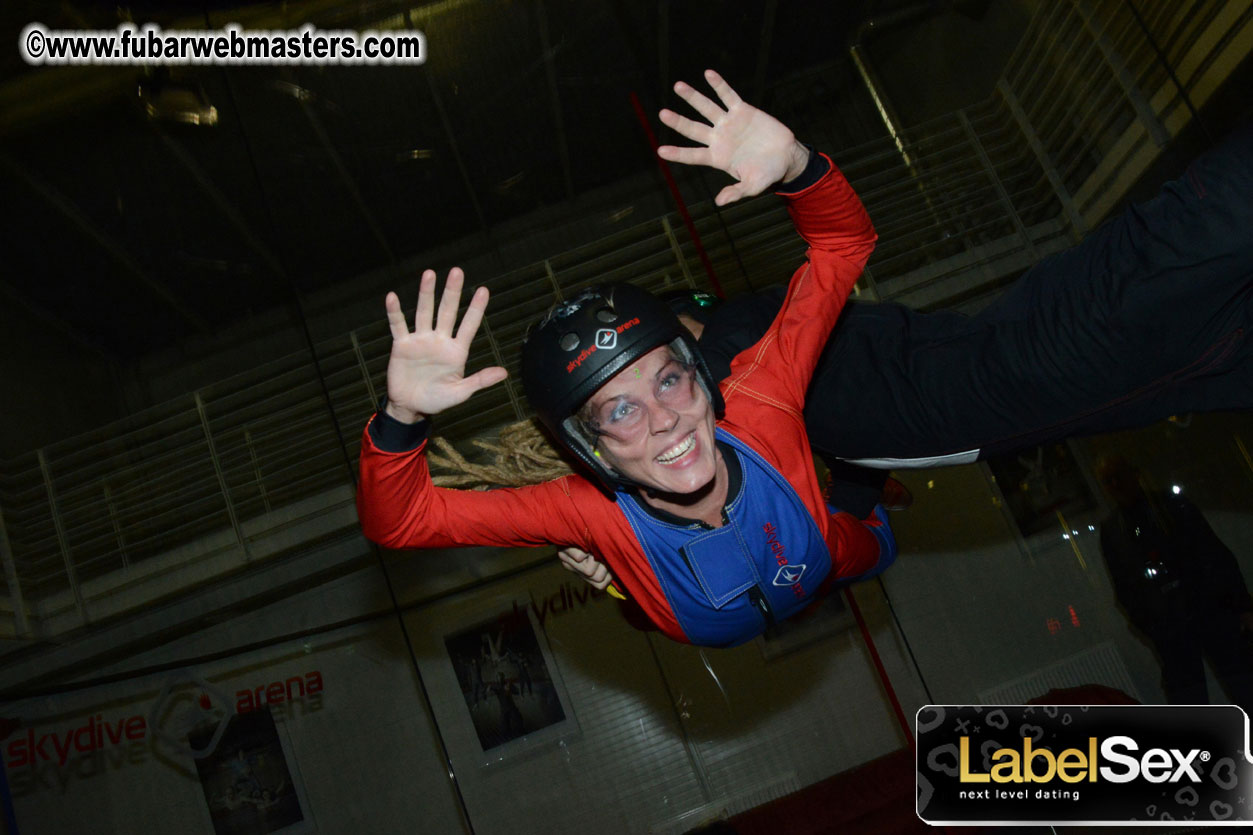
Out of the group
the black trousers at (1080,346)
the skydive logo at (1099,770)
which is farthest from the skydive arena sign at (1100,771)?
the black trousers at (1080,346)

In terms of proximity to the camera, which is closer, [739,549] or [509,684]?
[739,549]

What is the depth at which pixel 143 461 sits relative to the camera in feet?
9.98

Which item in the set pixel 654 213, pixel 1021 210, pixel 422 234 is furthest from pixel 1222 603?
pixel 422 234

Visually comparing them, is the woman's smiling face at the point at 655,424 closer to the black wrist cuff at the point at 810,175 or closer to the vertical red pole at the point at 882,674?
the black wrist cuff at the point at 810,175

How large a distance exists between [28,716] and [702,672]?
2463 millimetres

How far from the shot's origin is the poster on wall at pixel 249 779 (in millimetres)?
2693

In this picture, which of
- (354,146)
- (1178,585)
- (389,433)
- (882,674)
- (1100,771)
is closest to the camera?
(389,433)

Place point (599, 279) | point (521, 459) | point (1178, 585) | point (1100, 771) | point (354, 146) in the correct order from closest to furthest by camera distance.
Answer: point (521, 459), point (1100, 771), point (1178, 585), point (599, 279), point (354, 146)

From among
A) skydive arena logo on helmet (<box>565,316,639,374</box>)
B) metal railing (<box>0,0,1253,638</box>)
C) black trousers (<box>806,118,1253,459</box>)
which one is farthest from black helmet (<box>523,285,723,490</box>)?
metal railing (<box>0,0,1253,638</box>)

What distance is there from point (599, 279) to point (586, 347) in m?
1.79

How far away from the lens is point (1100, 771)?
96.3 inches

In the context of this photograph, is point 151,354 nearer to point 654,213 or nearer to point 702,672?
point 654,213

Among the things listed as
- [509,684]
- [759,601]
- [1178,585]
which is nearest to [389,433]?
[759,601]

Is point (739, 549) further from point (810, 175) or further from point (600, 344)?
point (810, 175)
